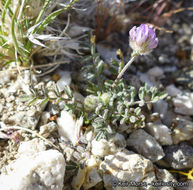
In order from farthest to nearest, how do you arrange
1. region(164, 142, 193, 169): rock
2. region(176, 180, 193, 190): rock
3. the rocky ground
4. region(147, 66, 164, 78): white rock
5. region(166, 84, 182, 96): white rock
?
region(147, 66, 164, 78): white rock
region(166, 84, 182, 96): white rock
region(164, 142, 193, 169): rock
region(176, 180, 193, 190): rock
the rocky ground

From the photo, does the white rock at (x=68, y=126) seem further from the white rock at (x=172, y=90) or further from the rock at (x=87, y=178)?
the white rock at (x=172, y=90)

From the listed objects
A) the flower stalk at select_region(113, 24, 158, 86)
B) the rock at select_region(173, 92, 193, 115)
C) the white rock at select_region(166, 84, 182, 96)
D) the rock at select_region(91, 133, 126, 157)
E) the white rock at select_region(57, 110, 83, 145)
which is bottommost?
the rock at select_region(173, 92, 193, 115)

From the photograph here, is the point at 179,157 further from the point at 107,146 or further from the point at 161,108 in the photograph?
the point at 107,146

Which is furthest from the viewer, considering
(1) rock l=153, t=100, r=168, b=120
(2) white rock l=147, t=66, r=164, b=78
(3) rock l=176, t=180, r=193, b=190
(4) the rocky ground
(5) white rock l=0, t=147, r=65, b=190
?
(2) white rock l=147, t=66, r=164, b=78

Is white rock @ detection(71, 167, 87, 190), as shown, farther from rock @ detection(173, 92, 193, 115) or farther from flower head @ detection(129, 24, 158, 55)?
rock @ detection(173, 92, 193, 115)

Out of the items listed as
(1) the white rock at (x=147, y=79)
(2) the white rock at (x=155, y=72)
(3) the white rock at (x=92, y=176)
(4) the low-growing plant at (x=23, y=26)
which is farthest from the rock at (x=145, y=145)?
(4) the low-growing plant at (x=23, y=26)

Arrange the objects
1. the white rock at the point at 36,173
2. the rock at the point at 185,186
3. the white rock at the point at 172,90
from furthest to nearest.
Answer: the white rock at the point at 172,90 → the rock at the point at 185,186 → the white rock at the point at 36,173

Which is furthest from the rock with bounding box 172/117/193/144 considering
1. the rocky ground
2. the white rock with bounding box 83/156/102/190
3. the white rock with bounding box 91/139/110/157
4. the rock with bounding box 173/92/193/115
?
the white rock with bounding box 83/156/102/190

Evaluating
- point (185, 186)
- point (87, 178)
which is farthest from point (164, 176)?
point (87, 178)
